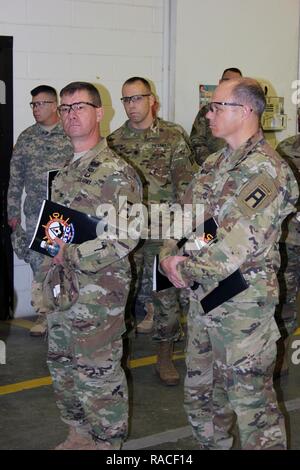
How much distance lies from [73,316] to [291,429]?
4.91ft

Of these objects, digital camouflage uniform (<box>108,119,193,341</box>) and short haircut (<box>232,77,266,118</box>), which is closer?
short haircut (<box>232,77,266,118</box>)

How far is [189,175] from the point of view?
16.7ft

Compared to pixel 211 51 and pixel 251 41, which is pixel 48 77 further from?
pixel 251 41

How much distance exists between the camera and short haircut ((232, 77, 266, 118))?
3.14 metres

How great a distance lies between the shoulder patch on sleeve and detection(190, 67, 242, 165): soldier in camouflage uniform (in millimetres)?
3283

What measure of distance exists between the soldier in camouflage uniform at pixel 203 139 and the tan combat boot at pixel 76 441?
3.16 meters

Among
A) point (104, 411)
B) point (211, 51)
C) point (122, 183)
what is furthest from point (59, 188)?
point (211, 51)

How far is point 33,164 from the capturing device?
595 centimetres

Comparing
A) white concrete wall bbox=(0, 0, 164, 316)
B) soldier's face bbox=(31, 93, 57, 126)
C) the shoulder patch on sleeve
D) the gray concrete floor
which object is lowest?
the gray concrete floor

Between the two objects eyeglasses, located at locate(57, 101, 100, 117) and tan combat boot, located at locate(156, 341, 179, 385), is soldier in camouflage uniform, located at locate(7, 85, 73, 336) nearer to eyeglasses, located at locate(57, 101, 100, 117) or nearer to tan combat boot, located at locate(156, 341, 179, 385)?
tan combat boot, located at locate(156, 341, 179, 385)

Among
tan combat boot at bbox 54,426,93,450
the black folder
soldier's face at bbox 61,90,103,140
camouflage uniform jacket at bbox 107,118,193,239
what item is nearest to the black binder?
the black folder

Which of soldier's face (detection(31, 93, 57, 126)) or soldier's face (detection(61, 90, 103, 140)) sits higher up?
soldier's face (detection(31, 93, 57, 126))

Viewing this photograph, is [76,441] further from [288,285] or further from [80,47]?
[80,47]

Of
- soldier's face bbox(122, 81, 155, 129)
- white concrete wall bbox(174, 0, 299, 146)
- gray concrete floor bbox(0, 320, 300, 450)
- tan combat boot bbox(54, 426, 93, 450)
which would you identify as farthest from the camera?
white concrete wall bbox(174, 0, 299, 146)
